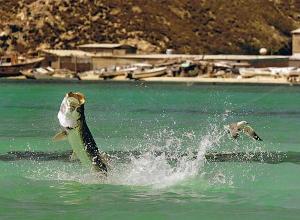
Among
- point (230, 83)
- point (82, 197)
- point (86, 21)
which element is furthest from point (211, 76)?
point (82, 197)

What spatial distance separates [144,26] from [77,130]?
106 metres

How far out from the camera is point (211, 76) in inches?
4466

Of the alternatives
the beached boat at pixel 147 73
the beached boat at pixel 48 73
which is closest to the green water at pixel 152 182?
the beached boat at pixel 147 73

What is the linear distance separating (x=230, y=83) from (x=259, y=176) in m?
86.8

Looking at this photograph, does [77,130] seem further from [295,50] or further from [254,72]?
[295,50]

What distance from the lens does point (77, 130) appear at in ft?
56.9

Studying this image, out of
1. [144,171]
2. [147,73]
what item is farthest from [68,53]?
[144,171]

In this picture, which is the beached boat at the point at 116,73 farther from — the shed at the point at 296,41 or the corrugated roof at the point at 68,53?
the shed at the point at 296,41

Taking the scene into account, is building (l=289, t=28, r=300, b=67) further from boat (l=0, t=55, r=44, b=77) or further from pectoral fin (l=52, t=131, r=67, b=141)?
pectoral fin (l=52, t=131, r=67, b=141)

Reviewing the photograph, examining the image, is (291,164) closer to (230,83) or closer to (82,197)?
(82,197)

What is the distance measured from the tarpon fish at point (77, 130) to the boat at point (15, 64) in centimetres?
9735

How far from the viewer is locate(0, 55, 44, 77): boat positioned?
377ft

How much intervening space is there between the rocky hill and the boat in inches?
201

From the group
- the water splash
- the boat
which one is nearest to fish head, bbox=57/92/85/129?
the water splash
